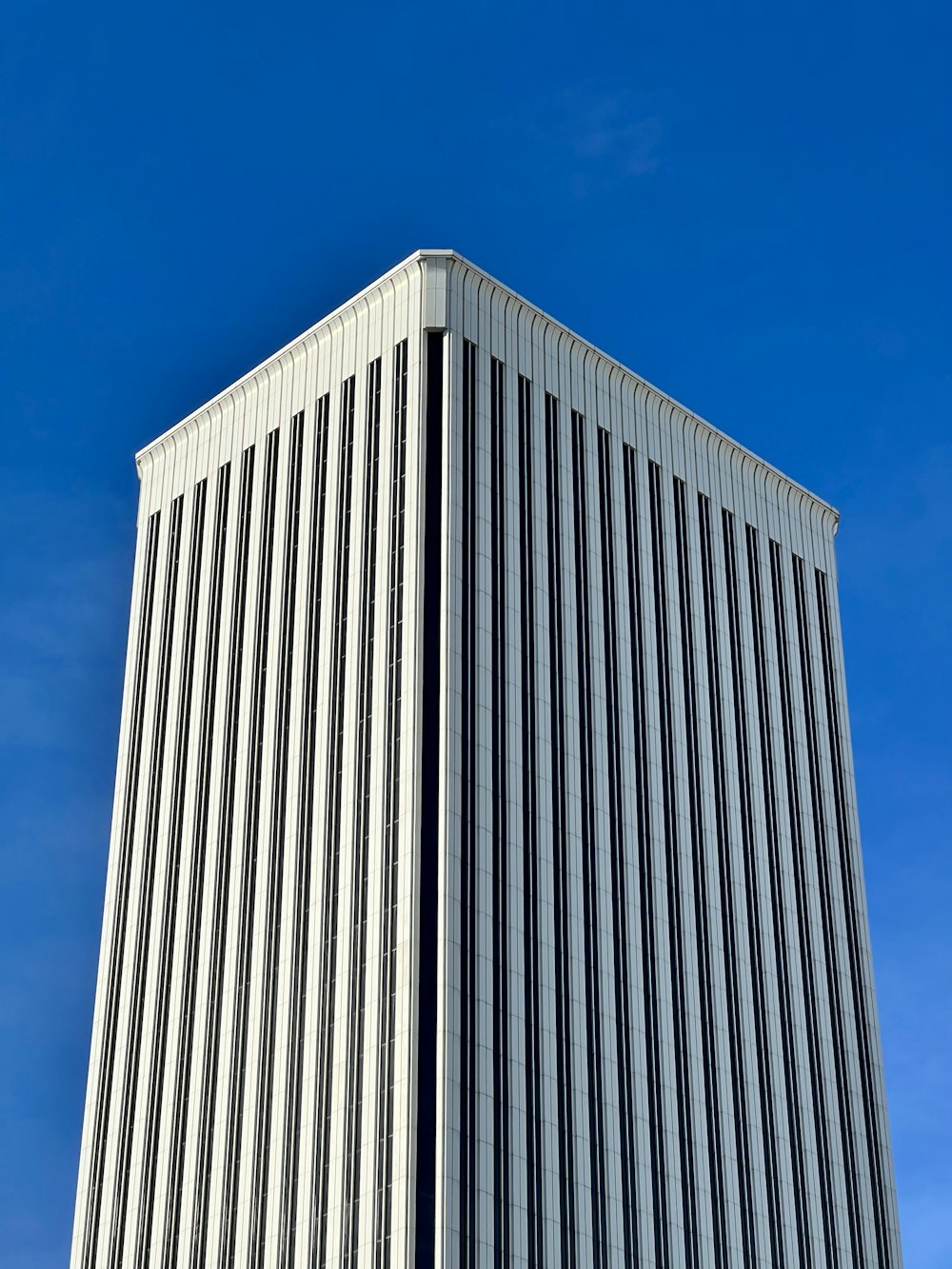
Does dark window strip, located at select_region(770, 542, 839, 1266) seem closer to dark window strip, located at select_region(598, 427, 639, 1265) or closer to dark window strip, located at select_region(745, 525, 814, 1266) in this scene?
dark window strip, located at select_region(745, 525, 814, 1266)

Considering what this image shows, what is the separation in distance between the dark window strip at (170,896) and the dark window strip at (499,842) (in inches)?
774

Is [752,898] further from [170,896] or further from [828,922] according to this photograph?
[170,896]

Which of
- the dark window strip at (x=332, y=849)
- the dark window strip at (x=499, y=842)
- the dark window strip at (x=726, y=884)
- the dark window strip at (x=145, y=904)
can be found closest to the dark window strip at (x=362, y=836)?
the dark window strip at (x=332, y=849)

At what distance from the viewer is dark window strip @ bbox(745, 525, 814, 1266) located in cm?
9838

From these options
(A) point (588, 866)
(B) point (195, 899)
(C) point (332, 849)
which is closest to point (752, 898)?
(A) point (588, 866)

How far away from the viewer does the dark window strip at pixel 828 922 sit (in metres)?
101

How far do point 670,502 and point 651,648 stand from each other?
10.00 meters

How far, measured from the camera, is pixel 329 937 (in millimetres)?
89312

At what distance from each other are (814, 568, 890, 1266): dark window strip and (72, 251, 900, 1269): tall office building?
269 mm

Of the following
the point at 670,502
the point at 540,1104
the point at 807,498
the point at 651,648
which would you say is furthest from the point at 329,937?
the point at 807,498

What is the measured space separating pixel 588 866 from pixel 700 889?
9594 millimetres

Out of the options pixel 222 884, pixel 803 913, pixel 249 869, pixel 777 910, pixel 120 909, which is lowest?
pixel 222 884

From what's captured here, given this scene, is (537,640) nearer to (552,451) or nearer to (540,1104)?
(552,451)

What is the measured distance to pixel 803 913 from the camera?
10738 cm
